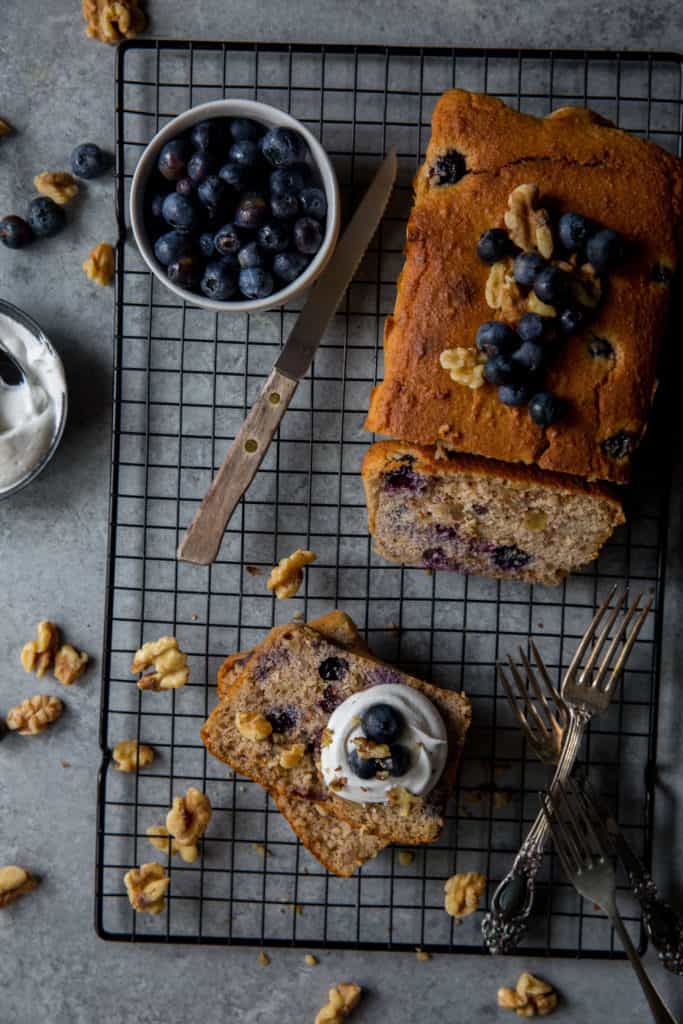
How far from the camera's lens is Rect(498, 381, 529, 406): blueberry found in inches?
95.3

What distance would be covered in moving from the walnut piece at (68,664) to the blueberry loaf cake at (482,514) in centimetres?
92

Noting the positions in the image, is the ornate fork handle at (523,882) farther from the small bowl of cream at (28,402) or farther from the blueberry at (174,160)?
the blueberry at (174,160)

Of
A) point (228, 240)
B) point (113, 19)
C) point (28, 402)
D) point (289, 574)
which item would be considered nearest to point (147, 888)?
point (289, 574)

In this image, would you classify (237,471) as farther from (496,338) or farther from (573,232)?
(573,232)

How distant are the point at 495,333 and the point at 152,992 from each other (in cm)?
210

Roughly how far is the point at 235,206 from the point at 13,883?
1976 millimetres

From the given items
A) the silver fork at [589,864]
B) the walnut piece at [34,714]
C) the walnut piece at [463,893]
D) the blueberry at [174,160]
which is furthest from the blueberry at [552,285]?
the walnut piece at [34,714]

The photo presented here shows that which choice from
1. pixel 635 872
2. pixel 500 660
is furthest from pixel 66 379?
pixel 635 872

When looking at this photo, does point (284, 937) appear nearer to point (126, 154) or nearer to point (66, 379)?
point (66, 379)

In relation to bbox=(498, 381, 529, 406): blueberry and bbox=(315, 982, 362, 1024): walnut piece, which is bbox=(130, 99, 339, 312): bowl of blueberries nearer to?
bbox=(498, 381, 529, 406): blueberry

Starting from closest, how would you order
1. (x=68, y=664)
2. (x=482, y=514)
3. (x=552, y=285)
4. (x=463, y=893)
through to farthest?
(x=552, y=285) < (x=482, y=514) < (x=463, y=893) < (x=68, y=664)

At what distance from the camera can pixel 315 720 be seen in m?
2.77

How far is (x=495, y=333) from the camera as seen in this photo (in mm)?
2393

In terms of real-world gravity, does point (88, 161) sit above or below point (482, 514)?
above
